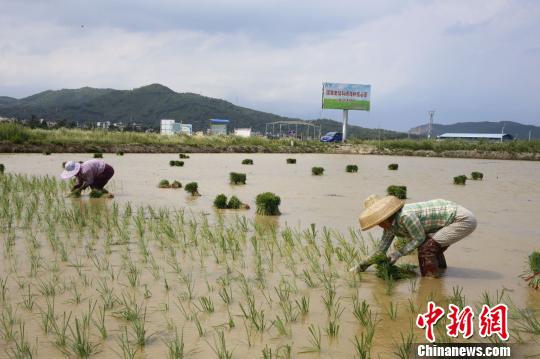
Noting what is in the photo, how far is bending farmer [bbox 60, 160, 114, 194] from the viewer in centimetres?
1090

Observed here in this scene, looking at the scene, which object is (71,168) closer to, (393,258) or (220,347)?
(393,258)

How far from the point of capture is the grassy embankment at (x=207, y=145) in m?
32.2

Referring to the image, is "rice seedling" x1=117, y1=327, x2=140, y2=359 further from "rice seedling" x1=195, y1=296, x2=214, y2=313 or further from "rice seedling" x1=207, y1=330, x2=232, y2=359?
"rice seedling" x1=195, y1=296, x2=214, y2=313

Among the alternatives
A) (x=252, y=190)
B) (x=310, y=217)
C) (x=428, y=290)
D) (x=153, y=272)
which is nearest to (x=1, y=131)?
(x=252, y=190)

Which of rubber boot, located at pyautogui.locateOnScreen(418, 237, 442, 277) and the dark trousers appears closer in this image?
rubber boot, located at pyautogui.locateOnScreen(418, 237, 442, 277)

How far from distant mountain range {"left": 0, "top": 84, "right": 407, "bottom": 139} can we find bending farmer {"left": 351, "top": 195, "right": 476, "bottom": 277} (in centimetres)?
10870

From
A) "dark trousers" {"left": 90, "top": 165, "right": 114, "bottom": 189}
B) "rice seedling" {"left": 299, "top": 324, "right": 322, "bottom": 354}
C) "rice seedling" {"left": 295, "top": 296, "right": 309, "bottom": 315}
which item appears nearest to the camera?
"rice seedling" {"left": 299, "top": 324, "right": 322, "bottom": 354}

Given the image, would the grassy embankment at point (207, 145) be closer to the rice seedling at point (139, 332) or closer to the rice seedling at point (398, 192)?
the rice seedling at point (398, 192)

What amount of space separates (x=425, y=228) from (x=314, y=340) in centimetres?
242

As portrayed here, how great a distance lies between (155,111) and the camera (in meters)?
132

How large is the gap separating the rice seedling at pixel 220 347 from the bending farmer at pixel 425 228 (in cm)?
216

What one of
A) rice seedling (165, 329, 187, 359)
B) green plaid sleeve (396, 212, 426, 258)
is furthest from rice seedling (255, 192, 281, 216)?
rice seedling (165, 329, 187, 359)

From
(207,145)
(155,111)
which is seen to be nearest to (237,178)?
(207,145)

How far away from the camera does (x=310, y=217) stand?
33.0 ft
